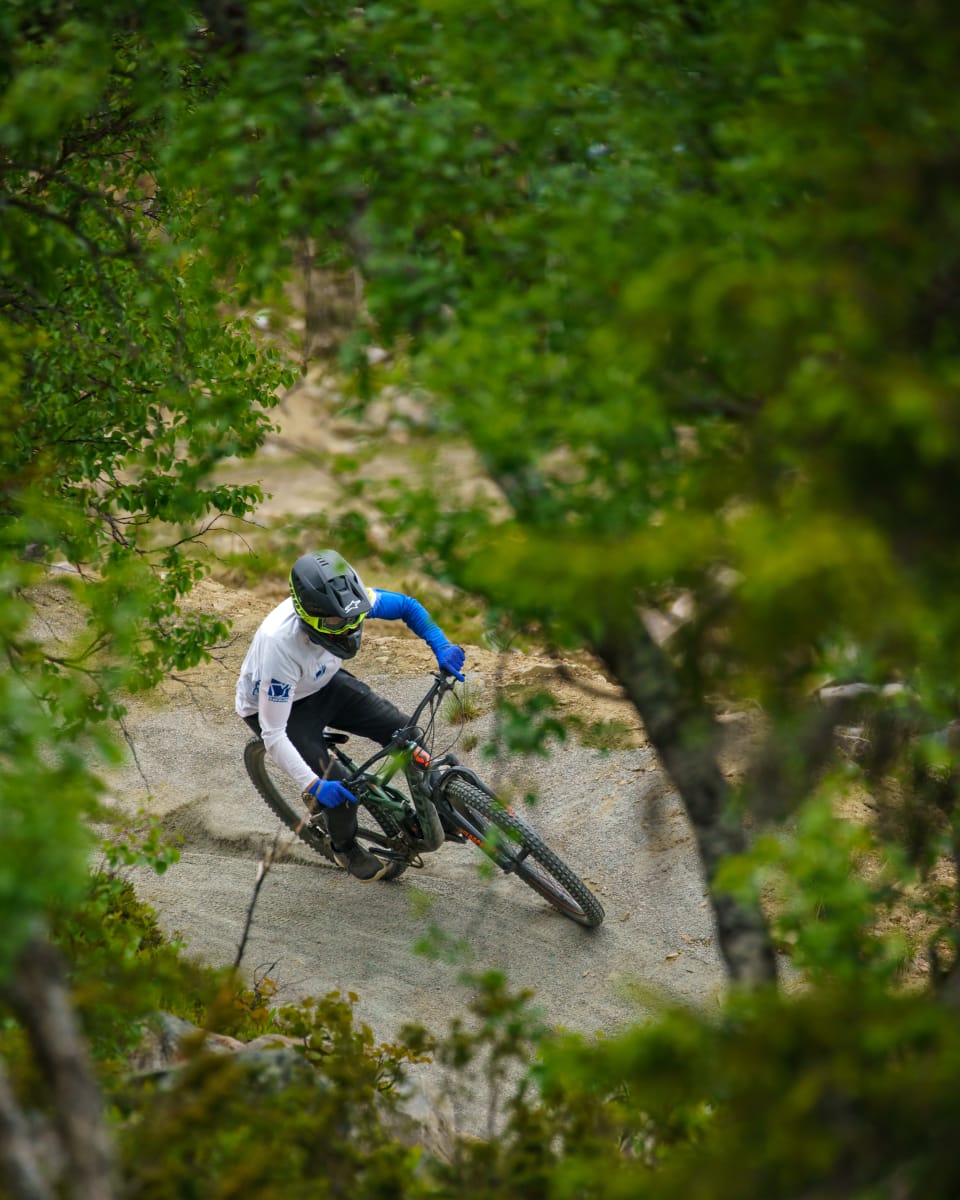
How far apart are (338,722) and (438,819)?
42.5 inches

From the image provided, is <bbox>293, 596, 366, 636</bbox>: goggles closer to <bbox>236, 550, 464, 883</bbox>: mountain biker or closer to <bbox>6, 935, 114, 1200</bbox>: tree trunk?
<bbox>236, 550, 464, 883</bbox>: mountain biker

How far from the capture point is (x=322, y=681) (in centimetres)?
797

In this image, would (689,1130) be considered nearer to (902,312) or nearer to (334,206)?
(902,312)

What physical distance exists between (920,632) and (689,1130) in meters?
2.52

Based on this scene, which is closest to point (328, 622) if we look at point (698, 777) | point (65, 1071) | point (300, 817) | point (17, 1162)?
point (300, 817)

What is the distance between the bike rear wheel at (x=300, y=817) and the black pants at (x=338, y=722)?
23cm

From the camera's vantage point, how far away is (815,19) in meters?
3.59

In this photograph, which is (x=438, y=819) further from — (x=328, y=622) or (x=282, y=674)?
(x=328, y=622)

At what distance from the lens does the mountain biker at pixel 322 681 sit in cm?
723

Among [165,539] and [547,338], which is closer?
[547,338]

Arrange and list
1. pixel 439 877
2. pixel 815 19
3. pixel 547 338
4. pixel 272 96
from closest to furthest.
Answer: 1. pixel 815 19
2. pixel 547 338
3. pixel 272 96
4. pixel 439 877

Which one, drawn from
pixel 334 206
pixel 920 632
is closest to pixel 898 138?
pixel 920 632

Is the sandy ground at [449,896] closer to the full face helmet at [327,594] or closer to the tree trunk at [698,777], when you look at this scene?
the full face helmet at [327,594]

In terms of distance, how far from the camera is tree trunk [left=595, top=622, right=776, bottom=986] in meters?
4.20
